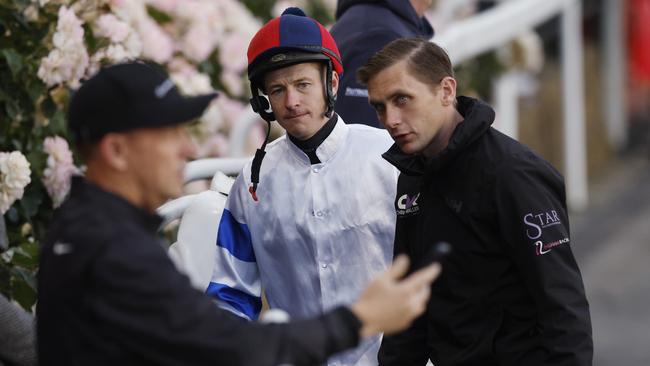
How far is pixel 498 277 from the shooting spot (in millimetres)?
3416

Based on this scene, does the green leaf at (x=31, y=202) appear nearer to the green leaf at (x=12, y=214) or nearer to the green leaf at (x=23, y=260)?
the green leaf at (x=12, y=214)

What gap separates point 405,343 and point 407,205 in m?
0.36

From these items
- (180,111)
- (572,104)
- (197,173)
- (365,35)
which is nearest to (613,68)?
(572,104)

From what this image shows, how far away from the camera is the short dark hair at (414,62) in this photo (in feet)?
11.4

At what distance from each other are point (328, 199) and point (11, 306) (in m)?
0.87

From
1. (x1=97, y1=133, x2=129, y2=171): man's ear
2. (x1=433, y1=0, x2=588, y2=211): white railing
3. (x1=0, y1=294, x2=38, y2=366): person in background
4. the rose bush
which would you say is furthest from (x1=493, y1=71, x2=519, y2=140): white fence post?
(x1=97, y1=133, x2=129, y2=171): man's ear

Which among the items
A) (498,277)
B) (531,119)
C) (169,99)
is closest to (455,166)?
(498,277)

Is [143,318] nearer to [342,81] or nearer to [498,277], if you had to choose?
[498,277]

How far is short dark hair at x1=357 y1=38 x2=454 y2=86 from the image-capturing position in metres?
3.48

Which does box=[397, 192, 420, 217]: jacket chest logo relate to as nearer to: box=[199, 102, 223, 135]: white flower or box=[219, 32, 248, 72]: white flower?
box=[199, 102, 223, 135]: white flower

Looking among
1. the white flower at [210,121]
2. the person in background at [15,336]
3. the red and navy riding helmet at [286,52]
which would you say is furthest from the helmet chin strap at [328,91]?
the white flower at [210,121]

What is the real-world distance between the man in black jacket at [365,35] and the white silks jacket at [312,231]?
2.52ft

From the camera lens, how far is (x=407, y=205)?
141 inches

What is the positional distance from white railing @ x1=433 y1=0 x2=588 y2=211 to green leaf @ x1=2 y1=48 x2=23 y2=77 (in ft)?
7.14
